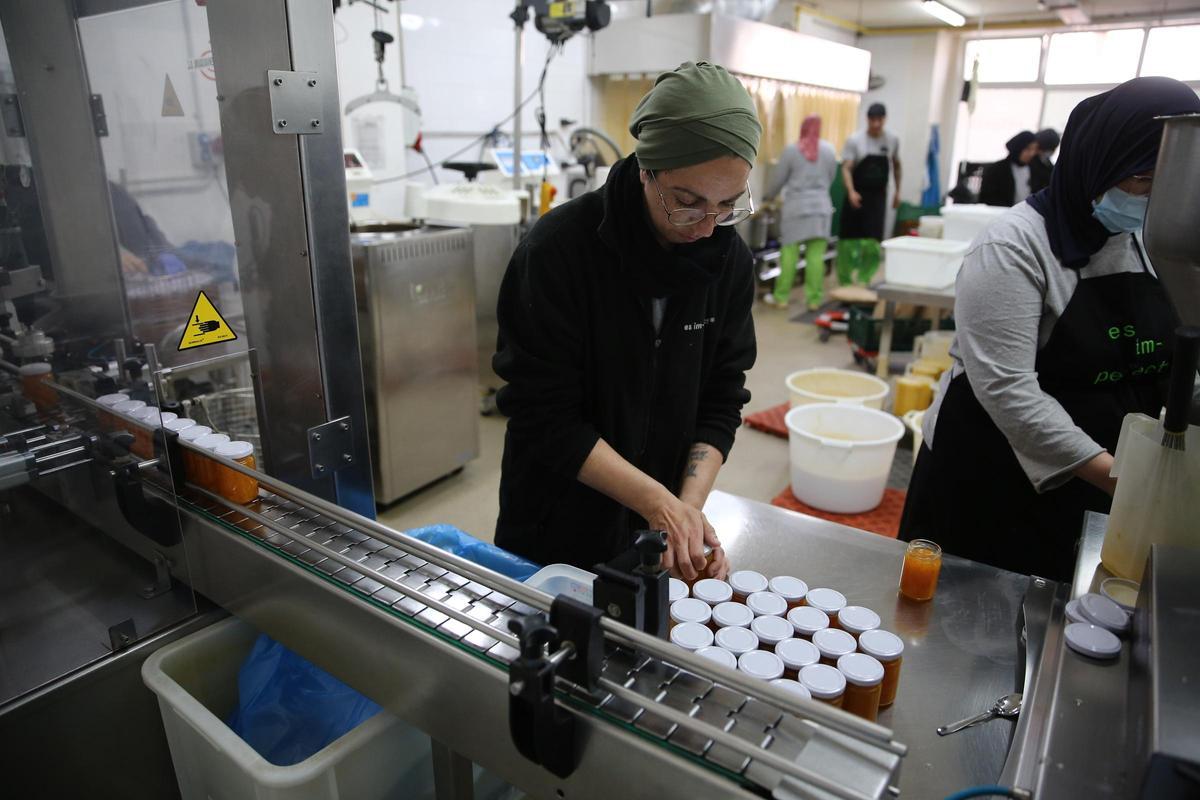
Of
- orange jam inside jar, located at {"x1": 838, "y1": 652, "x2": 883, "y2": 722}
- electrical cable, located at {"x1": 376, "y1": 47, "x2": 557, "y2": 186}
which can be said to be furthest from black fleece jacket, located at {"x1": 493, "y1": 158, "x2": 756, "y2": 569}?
electrical cable, located at {"x1": 376, "y1": 47, "x2": 557, "y2": 186}

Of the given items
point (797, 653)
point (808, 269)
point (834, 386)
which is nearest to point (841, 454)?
point (834, 386)

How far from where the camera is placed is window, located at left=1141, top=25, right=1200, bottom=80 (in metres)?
7.96

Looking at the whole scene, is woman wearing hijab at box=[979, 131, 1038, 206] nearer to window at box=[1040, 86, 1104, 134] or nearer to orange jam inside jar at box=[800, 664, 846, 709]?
window at box=[1040, 86, 1104, 134]

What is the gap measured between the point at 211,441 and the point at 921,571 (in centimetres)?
113

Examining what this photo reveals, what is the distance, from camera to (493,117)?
15.4ft

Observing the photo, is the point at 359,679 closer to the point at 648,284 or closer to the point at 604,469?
the point at 604,469

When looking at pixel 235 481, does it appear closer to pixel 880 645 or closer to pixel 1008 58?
pixel 880 645

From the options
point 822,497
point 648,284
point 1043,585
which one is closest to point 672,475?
point 648,284

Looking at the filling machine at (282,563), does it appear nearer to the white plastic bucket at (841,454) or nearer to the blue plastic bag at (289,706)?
the blue plastic bag at (289,706)

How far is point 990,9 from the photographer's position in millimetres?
7988

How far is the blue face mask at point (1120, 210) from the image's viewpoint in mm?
1302

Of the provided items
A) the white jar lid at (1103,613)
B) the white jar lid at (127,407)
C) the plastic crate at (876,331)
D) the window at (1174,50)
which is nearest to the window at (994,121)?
the window at (1174,50)

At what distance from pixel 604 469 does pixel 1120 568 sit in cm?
77

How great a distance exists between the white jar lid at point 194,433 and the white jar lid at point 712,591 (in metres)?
0.78
